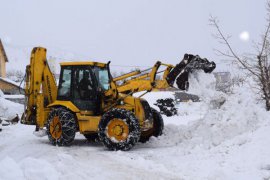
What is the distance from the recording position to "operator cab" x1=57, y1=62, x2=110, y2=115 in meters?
11.3

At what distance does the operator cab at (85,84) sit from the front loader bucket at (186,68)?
1.92 m

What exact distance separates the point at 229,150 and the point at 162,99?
1814 centimetres

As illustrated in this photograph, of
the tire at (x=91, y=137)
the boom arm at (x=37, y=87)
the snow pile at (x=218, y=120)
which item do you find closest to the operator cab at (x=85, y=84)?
the boom arm at (x=37, y=87)

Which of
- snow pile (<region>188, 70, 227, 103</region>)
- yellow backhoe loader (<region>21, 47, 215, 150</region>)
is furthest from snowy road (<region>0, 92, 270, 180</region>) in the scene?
snow pile (<region>188, 70, 227, 103</region>)

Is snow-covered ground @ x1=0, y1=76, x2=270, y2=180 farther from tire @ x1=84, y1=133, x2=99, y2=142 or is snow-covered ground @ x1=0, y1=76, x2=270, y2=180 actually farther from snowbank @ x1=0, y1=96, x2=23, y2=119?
snowbank @ x1=0, y1=96, x2=23, y2=119

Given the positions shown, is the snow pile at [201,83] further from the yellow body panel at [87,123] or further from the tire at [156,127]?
the yellow body panel at [87,123]

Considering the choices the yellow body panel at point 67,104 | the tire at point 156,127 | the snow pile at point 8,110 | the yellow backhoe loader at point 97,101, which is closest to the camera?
the yellow backhoe loader at point 97,101

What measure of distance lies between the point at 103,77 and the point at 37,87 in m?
Answer: 2.00

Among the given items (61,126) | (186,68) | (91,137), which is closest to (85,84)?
(61,126)

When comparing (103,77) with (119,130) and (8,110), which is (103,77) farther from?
(8,110)

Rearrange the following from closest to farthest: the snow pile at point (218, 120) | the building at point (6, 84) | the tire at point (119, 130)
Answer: the snow pile at point (218, 120), the tire at point (119, 130), the building at point (6, 84)

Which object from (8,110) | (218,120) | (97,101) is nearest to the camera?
(218,120)

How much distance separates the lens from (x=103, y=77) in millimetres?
11633

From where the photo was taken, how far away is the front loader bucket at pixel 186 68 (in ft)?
35.3
